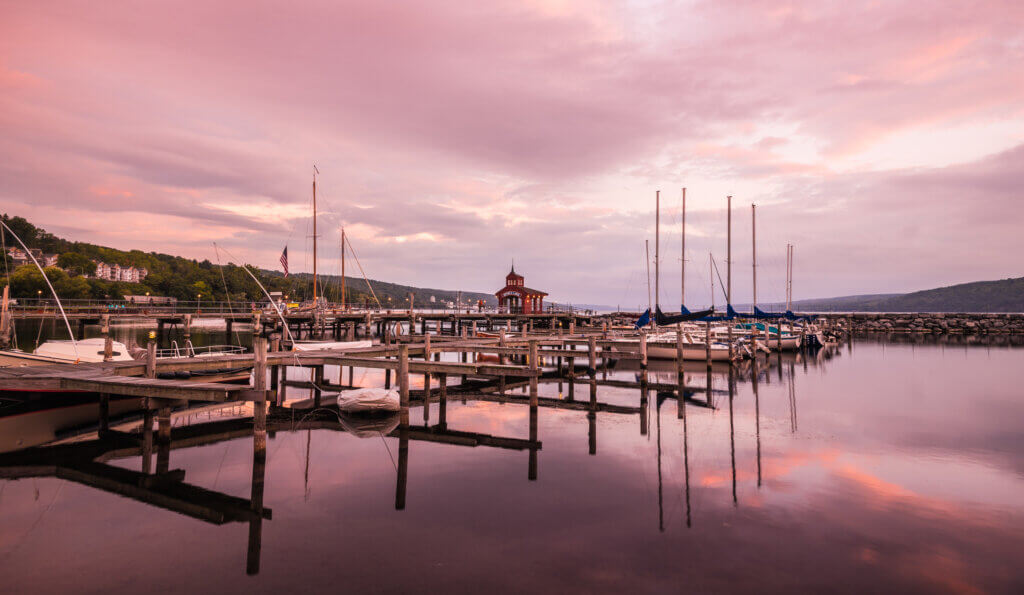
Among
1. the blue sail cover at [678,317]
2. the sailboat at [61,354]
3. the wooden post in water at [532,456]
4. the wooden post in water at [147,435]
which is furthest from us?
the blue sail cover at [678,317]

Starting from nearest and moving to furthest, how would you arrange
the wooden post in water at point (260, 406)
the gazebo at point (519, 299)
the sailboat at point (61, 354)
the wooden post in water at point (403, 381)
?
1. the wooden post in water at point (260, 406)
2. the wooden post in water at point (403, 381)
3. the sailboat at point (61, 354)
4. the gazebo at point (519, 299)

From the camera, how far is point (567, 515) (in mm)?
11836

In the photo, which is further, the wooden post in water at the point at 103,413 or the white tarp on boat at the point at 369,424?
the white tarp on boat at the point at 369,424

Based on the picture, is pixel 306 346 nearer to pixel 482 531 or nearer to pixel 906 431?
pixel 482 531

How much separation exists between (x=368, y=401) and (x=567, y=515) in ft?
40.6

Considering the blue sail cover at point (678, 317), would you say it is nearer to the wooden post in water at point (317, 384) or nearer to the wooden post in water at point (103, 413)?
the wooden post in water at point (317, 384)

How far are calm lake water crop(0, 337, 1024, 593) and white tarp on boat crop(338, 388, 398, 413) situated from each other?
2449 mm

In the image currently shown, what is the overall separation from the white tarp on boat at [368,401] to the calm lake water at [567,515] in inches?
96.4

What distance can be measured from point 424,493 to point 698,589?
7111 mm

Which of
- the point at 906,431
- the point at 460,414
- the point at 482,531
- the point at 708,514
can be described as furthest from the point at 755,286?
the point at 482,531

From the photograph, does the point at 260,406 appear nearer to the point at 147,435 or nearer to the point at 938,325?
the point at 147,435

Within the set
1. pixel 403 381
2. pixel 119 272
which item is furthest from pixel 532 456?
pixel 119 272

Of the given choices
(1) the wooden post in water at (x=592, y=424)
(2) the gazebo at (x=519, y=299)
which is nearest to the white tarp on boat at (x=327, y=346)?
(1) the wooden post in water at (x=592, y=424)

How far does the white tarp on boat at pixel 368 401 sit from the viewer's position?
71.3 feet
